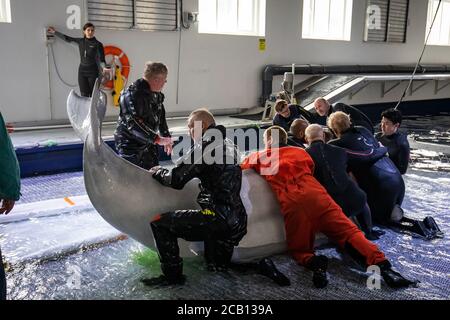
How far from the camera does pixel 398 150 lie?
15.5 feet

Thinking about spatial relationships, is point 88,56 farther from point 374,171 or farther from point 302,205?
point 302,205

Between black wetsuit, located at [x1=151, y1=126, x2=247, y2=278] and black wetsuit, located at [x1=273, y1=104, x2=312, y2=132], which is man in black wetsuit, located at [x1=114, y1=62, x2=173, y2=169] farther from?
black wetsuit, located at [x1=273, y1=104, x2=312, y2=132]

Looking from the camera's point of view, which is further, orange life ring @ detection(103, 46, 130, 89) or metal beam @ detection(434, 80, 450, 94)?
metal beam @ detection(434, 80, 450, 94)

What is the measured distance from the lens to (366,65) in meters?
12.5

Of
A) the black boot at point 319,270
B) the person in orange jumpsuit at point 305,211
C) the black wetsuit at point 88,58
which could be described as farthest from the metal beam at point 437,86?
the black boot at point 319,270

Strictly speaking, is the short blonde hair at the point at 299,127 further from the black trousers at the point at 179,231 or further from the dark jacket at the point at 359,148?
the black trousers at the point at 179,231

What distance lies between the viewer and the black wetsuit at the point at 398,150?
4734mm

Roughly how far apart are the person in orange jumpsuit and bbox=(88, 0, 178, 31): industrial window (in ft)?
18.4

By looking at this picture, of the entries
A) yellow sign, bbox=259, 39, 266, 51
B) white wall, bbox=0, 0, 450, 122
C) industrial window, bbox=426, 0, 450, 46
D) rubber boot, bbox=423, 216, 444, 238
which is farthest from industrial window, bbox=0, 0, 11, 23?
industrial window, bbox=426, 0, 450, 46

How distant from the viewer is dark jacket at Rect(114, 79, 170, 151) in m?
4.07

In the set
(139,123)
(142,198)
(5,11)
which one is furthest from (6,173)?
(5,11)

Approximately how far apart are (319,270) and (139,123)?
190cm

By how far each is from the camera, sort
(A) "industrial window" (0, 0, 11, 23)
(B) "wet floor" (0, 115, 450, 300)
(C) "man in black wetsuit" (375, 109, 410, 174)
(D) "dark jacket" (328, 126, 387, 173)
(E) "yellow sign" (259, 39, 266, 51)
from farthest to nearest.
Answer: (E) "yellow sign" (259, 39, 266, 51), (A) "industrial window" (0, 0, 11, 23), (C) "man in black wetsuit" (375, 109, 410, 174), (D) "dark jacket" (328, 126, 387, 173), (B) "wet floor" (0, 115, 450, 300)
